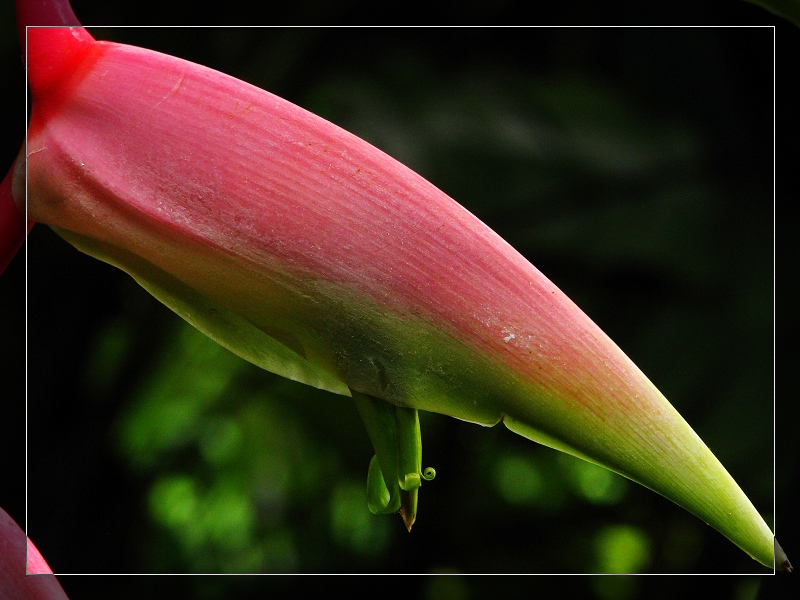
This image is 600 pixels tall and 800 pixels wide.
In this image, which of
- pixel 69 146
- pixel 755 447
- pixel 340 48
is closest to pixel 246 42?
pixel 340 48

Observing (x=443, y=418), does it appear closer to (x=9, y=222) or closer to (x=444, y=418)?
(x=444, y=418)

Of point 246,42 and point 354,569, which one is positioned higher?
point 246,42

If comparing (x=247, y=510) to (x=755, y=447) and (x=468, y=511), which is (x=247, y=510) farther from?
(x=755, y=447)

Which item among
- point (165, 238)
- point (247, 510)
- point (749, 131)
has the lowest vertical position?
point (247, 510)

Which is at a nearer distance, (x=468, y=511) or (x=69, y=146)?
(x=69, y=146)

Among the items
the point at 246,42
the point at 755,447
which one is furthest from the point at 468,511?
the point at 246,42

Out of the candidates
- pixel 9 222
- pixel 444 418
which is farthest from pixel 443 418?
pixel 9 222
